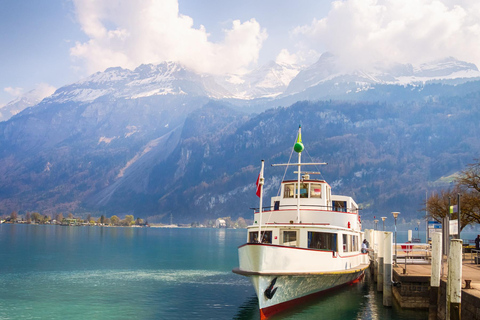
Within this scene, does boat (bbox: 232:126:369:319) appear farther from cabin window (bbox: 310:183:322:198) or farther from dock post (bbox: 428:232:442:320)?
dock post (bbox: 428:232:442:320)

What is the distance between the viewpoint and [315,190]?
40844 mm

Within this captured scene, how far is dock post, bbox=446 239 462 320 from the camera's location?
2159cm

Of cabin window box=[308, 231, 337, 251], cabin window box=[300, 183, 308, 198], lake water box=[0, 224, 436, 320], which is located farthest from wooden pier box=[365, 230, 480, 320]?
cabin window box=[300, 183, 308, 198]

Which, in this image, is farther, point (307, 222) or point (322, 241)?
point (307, 222)

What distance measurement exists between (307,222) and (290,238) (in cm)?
281

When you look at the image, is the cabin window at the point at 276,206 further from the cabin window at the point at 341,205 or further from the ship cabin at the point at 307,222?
the cabin window at the point at 341,205

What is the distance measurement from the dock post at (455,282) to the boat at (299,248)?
34.2 feet

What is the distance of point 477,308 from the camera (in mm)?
20453

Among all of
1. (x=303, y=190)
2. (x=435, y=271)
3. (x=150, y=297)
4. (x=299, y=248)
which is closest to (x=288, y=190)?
(x=303, y=190)

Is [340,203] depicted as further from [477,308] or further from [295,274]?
[477,308]

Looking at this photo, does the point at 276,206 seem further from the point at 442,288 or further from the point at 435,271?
the point at 442,288

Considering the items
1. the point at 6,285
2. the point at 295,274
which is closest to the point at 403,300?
the point at 295,274

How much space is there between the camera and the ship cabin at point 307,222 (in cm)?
3622

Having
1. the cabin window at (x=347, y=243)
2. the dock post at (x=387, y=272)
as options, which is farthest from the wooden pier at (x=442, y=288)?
the cabin window at (x=347, y=243)
